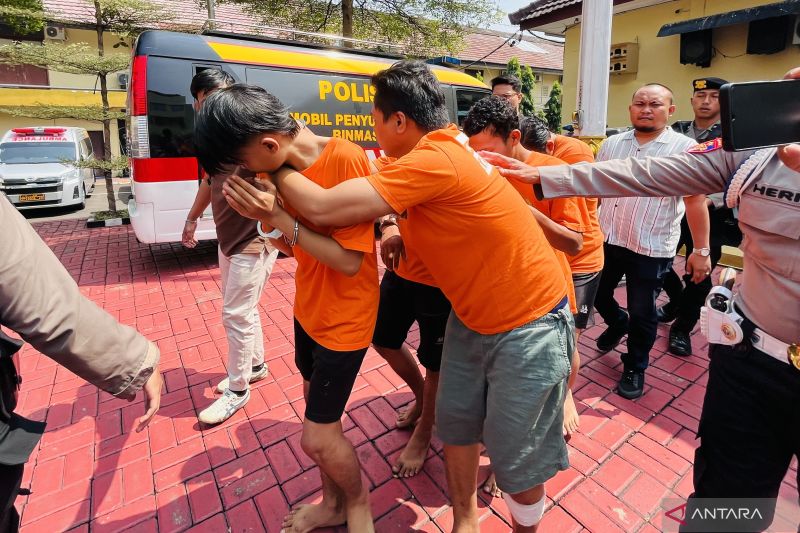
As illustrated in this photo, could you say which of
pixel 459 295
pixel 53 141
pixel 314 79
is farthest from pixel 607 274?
pixel 53 141

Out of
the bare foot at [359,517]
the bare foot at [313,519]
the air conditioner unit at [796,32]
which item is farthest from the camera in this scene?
the air conditioner unit at [796,32]

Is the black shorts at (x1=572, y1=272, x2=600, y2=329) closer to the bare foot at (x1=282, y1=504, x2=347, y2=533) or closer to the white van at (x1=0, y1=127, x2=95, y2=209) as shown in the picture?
the bare foot at (x1=282, y1=504, x2=347, y2=533)

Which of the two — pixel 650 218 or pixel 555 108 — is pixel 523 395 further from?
pixel 555 108

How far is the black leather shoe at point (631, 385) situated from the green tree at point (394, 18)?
30.0 ft

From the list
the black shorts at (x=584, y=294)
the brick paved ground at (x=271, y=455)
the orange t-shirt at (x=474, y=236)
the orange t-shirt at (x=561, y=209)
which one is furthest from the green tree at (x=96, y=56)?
the orange t-shirt at (x=474, y=236)

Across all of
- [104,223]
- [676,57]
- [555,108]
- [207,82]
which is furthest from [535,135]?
[555,108]

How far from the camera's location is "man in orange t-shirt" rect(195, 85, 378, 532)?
134 cm

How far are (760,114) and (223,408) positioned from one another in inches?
106

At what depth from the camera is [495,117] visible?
2.05 metres

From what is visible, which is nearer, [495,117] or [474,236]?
[474,236]

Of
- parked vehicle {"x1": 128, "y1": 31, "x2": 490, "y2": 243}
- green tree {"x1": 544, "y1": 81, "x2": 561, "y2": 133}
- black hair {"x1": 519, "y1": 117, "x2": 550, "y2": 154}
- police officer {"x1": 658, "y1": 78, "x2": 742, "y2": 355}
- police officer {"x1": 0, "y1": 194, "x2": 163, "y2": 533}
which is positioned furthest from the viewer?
green tree {"x1": 544, "y1": 81, "x2": 561, "y2": 133}

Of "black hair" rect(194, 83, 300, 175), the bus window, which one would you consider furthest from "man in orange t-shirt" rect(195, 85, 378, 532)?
the bus window

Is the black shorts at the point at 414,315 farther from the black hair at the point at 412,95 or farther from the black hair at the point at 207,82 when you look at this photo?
the black hair at the point at 207,82

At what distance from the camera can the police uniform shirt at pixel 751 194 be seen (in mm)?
1240
